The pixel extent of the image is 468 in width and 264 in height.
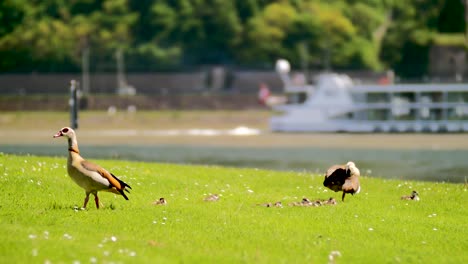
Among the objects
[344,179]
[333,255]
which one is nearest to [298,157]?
[344,179]

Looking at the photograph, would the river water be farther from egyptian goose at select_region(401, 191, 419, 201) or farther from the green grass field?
the green grass field

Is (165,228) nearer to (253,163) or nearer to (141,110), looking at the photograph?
(253,163)

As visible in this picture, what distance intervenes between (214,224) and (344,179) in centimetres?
496

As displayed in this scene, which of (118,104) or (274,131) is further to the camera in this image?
(118,104)

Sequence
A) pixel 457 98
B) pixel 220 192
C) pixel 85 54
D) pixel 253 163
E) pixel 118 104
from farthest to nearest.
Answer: pixel 85 54, pixel 118 104, pixel 457 98, pixel 253 163, pixel 220 192

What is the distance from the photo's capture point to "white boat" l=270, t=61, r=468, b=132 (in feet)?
263

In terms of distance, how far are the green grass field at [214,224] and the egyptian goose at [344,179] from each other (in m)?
0.42

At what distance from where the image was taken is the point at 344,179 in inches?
944

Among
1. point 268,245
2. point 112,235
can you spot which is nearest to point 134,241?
point 112,235

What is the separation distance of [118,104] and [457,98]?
44.1 metres

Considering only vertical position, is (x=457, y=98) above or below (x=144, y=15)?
below

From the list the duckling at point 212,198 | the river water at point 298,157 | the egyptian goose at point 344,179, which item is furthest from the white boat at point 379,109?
the duckling at point 212,198

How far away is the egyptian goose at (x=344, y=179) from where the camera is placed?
77.2 feet

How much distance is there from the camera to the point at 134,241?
17.8m
